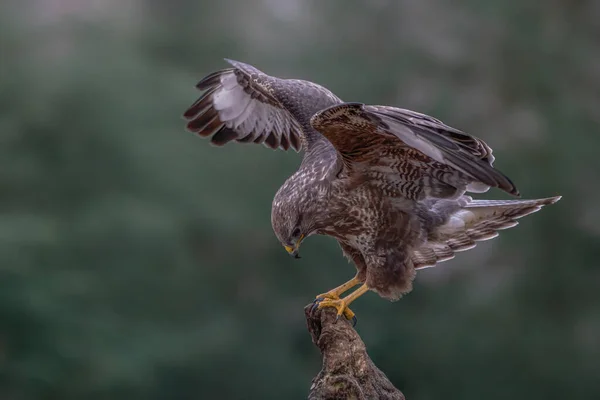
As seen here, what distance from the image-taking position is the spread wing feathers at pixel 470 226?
3.22 metres

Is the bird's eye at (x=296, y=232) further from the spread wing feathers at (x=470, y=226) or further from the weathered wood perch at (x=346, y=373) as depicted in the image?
the spread wing feathers at (x=470, y=226)

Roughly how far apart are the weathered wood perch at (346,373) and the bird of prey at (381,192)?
0.69ft

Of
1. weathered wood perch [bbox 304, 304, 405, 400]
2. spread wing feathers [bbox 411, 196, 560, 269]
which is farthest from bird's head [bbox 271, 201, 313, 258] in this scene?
spread wing feathers [bbox 411, 196, 560, 269]

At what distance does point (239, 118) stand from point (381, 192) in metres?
1.04

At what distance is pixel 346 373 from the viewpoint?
2584 mm

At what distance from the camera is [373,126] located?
2.64 m

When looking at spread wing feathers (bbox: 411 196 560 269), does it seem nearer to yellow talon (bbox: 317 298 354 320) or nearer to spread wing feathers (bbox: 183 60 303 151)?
yellow talon (bbox: 317 298 354 320)

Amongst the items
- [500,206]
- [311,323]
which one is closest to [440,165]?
[500,206]

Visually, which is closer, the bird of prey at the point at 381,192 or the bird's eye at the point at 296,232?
the bird of prey at the point at 381,192

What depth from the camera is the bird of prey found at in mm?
2582

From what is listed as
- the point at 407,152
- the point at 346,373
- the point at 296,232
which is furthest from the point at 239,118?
the point at 346,373

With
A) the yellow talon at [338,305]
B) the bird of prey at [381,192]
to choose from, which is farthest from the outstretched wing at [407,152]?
the yellow talon at [338,305]

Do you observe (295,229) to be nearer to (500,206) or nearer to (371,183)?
(371,183)

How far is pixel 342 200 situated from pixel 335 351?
64 cm
